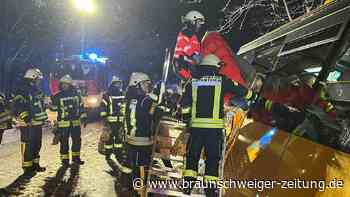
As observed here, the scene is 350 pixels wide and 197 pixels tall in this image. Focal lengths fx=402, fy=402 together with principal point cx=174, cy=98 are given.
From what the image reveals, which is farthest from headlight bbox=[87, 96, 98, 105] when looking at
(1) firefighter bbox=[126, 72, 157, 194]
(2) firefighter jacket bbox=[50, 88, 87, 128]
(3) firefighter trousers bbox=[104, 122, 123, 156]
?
(1) firefighter bbox=[126, 72, 157, 194]

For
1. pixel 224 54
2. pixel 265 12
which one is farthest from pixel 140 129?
pixel 265 12

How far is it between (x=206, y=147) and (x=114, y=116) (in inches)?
196

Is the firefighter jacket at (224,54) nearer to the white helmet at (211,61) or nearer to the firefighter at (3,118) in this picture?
the white helmet at (211,61)

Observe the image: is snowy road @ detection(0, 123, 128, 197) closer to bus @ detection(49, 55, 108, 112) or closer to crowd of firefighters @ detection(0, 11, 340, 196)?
crowd of firefighters @ detection(0, 11, 340, 196)

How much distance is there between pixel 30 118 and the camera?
7.59 m

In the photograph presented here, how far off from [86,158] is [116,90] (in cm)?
169

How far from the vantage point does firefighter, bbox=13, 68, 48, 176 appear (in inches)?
292

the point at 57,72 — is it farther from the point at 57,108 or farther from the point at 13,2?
the point at 57,108

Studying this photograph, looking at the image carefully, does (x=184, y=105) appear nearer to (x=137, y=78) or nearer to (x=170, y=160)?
(x=170, y=160)

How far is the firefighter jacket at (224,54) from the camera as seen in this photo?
455cm

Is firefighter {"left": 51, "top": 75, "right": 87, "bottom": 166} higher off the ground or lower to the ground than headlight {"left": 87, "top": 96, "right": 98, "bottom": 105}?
higher

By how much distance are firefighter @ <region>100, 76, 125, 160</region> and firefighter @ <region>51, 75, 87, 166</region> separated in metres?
0.87

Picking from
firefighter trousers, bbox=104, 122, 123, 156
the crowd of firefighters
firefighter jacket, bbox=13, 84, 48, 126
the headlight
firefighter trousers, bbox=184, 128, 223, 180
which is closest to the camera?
the crowd of firefighters

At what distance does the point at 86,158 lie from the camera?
29.8 ft
